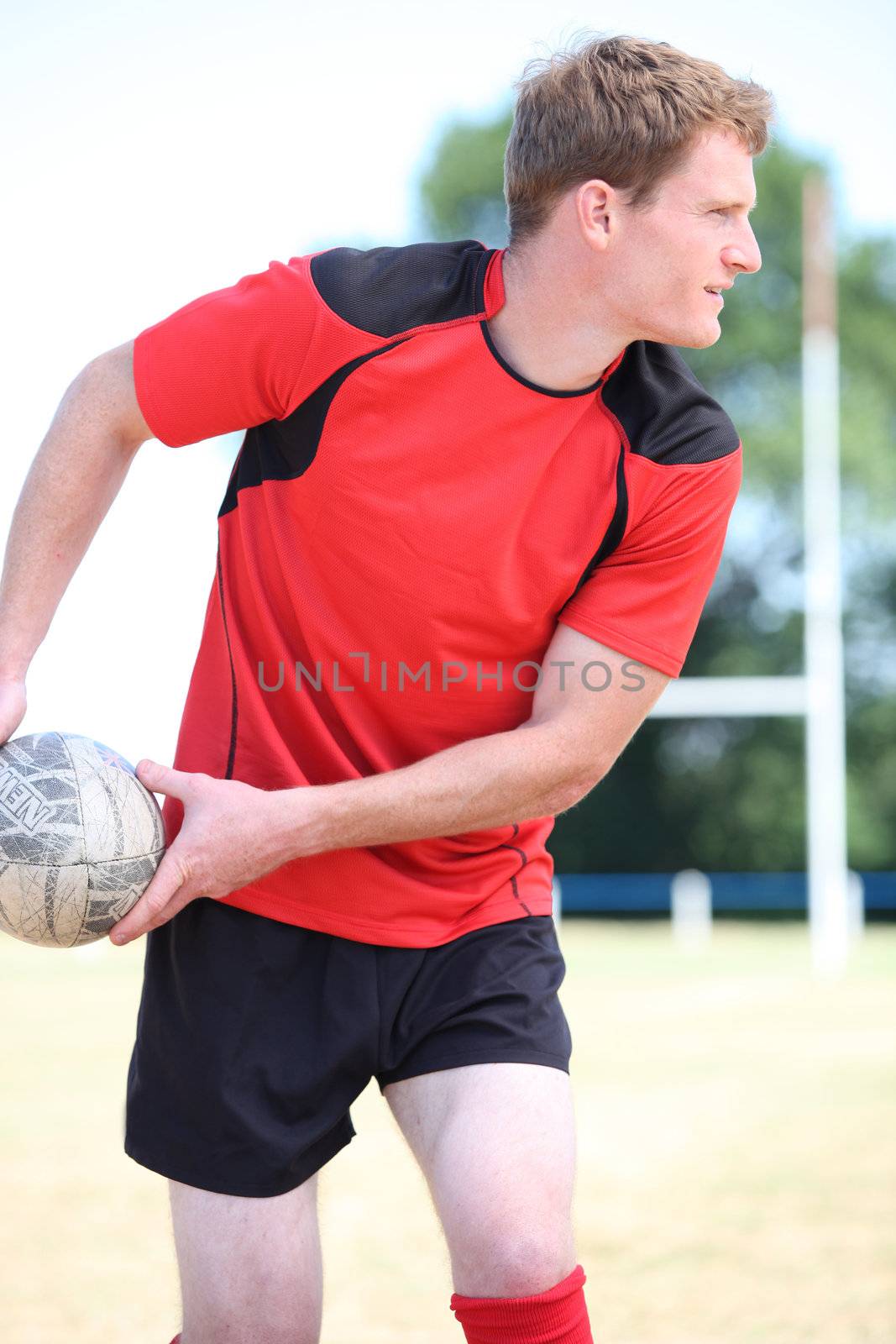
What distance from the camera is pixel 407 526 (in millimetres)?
2816

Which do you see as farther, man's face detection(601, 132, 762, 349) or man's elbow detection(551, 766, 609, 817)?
man's elbow detection(551, 766, 609, 817)

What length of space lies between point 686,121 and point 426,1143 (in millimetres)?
1885

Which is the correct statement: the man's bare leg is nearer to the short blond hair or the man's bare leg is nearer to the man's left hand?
the man's left hand

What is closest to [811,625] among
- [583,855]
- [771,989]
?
[771,989]

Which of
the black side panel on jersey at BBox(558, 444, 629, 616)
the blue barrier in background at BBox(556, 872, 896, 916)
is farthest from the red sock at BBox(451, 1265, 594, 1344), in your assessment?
the blue barrier in background at BBox(556, 872, 896, 916)

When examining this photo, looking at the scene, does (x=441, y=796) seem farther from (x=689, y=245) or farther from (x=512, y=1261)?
(x=689, y=245)

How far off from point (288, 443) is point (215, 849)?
79cm

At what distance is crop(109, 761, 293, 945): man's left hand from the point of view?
104 inches

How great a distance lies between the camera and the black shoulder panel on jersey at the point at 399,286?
2.75 metres

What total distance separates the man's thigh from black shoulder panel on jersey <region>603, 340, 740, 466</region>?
118 centimetres

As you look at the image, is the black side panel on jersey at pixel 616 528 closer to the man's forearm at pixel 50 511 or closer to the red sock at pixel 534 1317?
the man's forearm at pixel 50 511

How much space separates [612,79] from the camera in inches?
108

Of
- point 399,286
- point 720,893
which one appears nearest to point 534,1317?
point 399,286

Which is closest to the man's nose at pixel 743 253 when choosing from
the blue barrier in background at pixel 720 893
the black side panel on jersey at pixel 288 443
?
the black side panel on jersey at pixel 288 443
